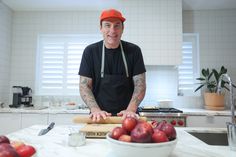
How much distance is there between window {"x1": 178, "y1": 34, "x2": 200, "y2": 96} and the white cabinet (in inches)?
28.2

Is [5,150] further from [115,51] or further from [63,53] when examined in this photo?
[63,53]

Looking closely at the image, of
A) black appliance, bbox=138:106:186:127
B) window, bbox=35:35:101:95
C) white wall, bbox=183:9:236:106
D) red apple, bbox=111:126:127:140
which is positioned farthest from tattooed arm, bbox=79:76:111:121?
white wall, bbox=183:9:236:106

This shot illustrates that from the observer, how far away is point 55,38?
3.17 m

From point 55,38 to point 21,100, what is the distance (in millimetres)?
1130

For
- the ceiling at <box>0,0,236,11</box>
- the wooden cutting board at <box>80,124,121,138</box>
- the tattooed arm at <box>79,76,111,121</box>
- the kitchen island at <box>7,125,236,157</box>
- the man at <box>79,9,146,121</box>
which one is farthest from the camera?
the ceiling at <box>0,0,236,11</box>

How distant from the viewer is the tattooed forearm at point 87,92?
4.60ft

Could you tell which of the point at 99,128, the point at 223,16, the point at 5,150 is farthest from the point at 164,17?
the point at 5,150

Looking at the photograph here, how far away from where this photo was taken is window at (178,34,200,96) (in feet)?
9.90

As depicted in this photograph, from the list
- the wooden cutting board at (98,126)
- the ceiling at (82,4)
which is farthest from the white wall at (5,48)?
the wooden cutting board at (98,126)

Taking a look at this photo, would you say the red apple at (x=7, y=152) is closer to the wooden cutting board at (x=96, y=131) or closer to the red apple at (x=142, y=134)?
the red apple at (x=142, y=134)

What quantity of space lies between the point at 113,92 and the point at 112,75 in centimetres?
14

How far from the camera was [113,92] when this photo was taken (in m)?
1.50

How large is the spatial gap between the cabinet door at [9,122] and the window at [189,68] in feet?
7.76

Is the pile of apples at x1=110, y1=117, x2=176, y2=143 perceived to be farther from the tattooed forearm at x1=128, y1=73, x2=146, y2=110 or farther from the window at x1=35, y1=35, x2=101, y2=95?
the window at x1=35, y1=35, x2=101, y2=95
